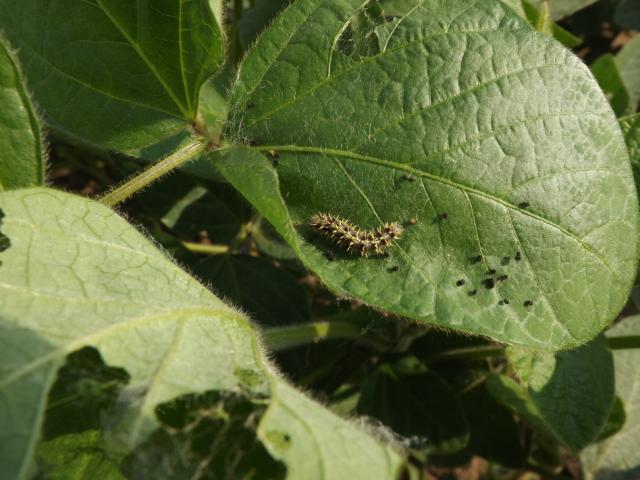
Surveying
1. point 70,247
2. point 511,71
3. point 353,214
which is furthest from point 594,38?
point 70,247

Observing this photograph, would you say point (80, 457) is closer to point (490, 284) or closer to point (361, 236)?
point (361, 236)

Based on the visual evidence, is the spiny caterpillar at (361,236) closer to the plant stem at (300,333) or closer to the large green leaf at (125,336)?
the large green leaf at (125,336)

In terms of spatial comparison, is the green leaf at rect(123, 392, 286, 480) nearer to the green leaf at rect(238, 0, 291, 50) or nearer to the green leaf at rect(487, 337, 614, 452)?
the green leaf at rect(487, 337, 614, 452)

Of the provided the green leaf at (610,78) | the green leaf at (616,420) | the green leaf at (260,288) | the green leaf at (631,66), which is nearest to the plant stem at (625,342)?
the green leaf at (616,420)

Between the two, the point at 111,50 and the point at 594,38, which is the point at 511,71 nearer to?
A: the point at 111,50

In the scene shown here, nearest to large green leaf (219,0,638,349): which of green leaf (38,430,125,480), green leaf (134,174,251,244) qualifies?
green leaf (38,430,125,480)
